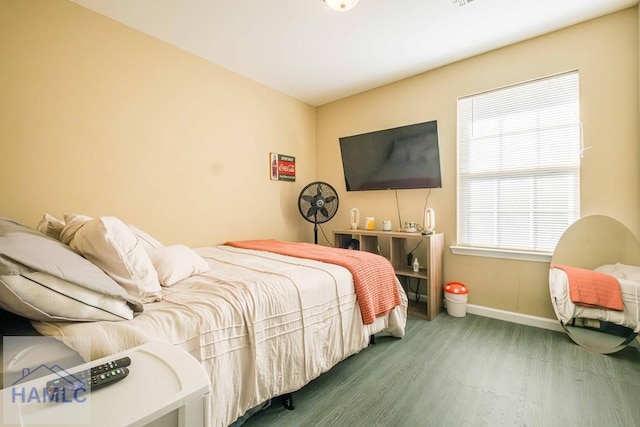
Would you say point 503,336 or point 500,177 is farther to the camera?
point 500,177

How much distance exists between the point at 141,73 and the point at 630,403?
4.17 m

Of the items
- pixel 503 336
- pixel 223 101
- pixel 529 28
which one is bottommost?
pixel 503 336

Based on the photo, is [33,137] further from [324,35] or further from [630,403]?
[630,403]

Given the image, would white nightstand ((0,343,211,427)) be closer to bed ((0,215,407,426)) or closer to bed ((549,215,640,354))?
bed ((0,215,407,426))

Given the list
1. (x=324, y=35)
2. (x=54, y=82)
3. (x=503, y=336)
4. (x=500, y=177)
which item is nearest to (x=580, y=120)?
(x=500, y=177)

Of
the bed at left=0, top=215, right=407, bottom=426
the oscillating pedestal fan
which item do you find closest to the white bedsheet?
the bed at left=0, top=215, right=407, bottom=426

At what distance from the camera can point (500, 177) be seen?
2.85 metres

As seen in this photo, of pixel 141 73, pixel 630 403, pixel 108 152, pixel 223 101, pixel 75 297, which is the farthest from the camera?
pixel 223 101

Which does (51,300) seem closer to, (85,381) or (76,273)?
(76,273)

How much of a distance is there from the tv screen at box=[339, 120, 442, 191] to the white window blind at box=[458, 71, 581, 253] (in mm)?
333

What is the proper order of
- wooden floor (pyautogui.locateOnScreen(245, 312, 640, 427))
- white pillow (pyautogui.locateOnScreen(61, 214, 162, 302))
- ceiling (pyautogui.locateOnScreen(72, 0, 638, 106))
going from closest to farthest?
white pillow (pyautogui.locateOnScreen(61, 214, 162, 302)), wooden floor (pyautogui.locateOnScreen(245, 312, 640, 427)), ceiling (pyautogui.locateOnScreen(72, 0, 638, 106))

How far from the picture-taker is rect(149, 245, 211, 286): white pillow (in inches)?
65.5

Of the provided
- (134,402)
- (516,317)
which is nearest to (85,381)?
(134,402)

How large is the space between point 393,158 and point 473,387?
2341 millimetres
